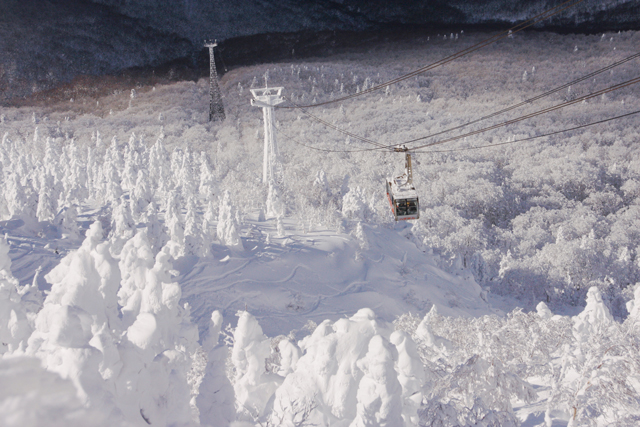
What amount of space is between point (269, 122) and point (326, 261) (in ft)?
59.5

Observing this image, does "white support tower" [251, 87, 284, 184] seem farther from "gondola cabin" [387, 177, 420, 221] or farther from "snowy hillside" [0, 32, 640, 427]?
"gondola cabin" [387, 177, 420, 221]

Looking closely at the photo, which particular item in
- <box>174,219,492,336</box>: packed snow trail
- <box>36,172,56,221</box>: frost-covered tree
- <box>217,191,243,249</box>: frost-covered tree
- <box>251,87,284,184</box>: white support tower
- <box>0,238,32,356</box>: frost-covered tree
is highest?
<box>251,87,284,184</box>: white support tower

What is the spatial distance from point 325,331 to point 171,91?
9567 cm

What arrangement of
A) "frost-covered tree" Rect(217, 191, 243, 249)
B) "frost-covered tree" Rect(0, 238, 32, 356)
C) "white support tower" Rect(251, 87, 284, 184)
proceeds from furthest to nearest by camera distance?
1. "white support tower" Rect(251, 87, 284, 184)
2. "frost-covered tree" Rect(217, 191, 243, 249)
3. "frost-covered tree" Rect(0, 238, 32, 356)

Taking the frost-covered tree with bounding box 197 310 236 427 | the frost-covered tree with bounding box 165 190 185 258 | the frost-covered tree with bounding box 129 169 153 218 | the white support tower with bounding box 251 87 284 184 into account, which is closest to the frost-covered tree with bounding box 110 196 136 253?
the frost-covered tree with bounding box 165 190 185 258

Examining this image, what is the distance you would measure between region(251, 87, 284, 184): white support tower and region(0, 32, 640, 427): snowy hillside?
14.0 ft

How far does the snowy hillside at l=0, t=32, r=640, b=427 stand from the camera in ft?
29.6

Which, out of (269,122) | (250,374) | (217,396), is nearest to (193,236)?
(269,122)

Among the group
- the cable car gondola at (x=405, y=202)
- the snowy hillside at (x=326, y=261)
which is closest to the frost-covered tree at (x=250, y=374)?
the snowy hillside at (x=326, y=261)

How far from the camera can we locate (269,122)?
45.7 m

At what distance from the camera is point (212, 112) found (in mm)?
83750

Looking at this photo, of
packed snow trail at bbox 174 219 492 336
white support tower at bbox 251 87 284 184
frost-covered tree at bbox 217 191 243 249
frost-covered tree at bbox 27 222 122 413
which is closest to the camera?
frost-covered tree at bbox 27 222 122 413

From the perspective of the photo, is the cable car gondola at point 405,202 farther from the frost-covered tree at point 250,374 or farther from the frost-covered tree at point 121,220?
the frost-covered tree at point 121,220

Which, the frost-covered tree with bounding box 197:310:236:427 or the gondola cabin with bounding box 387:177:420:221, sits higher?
the gondola cabin with bounding box 387:177:420:221
